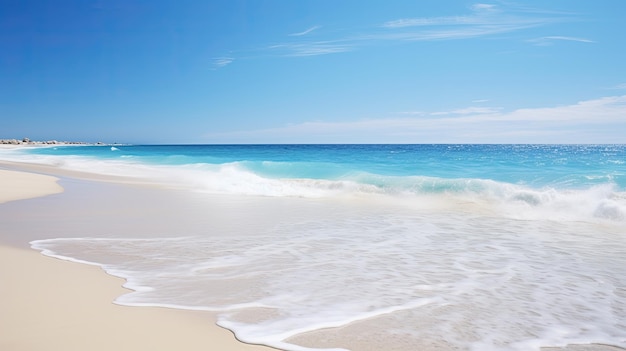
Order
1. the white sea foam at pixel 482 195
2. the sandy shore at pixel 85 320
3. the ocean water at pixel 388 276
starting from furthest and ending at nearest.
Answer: the white sea foam at pixel 482 195, the ocean water at pixel 388 276, the sandy shore at pixel 85 320

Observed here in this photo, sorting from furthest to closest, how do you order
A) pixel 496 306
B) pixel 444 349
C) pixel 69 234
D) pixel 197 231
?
1. pixel 197 231
2. pixel 69 234
3. pixel 496 306
4. pixel 444 349

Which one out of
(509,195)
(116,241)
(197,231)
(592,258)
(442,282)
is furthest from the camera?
(509,195)

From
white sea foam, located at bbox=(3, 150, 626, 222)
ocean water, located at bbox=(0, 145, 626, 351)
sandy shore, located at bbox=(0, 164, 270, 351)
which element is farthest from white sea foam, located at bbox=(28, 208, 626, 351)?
white sea foam, located at bbox=(3, 150, 626, 222)

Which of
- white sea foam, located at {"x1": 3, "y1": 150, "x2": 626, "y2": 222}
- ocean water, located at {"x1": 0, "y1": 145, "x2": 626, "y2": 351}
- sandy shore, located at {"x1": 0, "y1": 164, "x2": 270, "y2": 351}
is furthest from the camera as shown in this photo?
white sea foam, located at {"x1": 3, "y1": 150, "x2": 626, "y2": 222}

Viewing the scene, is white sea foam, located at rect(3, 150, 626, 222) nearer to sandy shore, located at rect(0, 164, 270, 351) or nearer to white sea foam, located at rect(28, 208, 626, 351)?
Answer: white sea foam, located at rect(28, 208, 626, 351)

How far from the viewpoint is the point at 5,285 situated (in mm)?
4270


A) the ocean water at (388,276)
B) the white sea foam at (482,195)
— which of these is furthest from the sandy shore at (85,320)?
the white sea foam at (482,195)

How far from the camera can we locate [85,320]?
3.46m

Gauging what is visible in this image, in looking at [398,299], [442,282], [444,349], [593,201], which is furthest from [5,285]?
[593,201]

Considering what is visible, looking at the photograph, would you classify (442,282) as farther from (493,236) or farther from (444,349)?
(493,236)

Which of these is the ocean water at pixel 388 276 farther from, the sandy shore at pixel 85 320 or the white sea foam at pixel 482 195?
the white sea foam at pixel 482 195

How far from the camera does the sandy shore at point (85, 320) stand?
309cm

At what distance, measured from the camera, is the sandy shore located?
10.1 ft

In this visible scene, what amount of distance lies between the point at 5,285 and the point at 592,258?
24.2 ft
